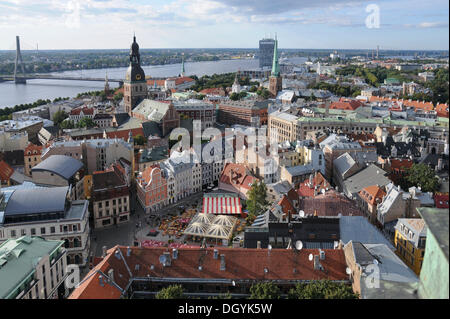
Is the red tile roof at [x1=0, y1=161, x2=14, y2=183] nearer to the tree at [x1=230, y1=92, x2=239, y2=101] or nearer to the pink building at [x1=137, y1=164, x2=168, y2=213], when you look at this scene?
the pink building at [x1=137, y1=164, x2=168, y2=213]

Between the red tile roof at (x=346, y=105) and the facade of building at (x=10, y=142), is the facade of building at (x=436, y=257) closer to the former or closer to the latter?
the facade of building at (x=10, y=142)

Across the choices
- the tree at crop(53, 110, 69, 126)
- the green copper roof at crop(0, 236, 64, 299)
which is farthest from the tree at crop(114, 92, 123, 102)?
the green copper roof at crop(0, 236, 64, 299)

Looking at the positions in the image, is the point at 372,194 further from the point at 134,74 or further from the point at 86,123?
the point at 134,74

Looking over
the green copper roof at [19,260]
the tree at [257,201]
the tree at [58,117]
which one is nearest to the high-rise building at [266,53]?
the tree at [58,117]

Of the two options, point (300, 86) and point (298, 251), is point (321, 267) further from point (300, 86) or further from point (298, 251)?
point (300, 86)

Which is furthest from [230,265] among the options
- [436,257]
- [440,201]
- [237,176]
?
[237,176]
